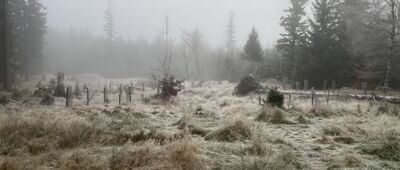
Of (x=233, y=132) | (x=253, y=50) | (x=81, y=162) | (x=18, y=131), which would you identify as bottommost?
(x=81, y=162)

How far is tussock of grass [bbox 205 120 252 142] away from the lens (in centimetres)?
1000

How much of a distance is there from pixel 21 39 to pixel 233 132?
46.4 m

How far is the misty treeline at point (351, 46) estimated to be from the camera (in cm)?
3144

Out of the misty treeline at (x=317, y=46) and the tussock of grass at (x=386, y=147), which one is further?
the misty treeline at (x=317, y=46)

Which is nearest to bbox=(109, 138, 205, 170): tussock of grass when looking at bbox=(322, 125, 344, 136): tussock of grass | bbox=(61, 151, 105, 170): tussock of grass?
bbox=(61, 151, 105, 170): tussock of grass

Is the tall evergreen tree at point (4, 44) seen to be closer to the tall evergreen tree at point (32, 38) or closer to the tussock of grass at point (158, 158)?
the tall evergreen tree at point (32, 38)

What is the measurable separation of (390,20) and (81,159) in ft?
97.8

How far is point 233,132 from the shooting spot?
10.2 metres

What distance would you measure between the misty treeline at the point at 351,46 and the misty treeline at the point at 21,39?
27472mm

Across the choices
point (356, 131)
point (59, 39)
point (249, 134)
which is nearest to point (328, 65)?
point (356, 131)

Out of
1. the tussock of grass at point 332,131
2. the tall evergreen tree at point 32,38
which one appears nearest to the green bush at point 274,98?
the tussock of grass at point 332,131

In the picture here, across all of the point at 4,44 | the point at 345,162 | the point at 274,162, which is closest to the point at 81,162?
the point at 274,162

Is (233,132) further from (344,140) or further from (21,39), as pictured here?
(21,39)

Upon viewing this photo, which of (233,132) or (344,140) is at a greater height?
(233,132)
